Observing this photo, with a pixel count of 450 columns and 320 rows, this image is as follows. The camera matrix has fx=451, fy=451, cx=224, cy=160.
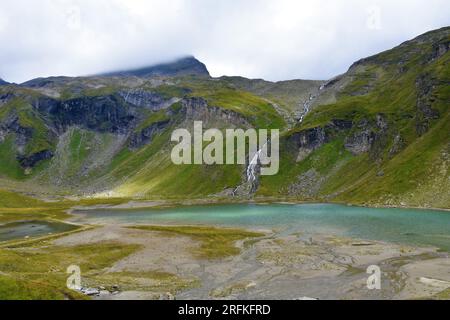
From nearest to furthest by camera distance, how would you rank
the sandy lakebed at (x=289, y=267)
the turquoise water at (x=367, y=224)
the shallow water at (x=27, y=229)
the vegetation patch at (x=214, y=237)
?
the sandy lakebed at (x=289, y=267), the vegetation patch at (x=214, y=237), the turquoise water at (x=367, y=224), the shallow water at (x=27, y=229)

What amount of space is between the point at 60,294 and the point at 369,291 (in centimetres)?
3262

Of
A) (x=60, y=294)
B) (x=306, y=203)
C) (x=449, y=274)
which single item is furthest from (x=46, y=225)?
(x=449, y=274)

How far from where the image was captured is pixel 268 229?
4530 inches

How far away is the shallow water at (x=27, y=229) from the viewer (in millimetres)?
122750

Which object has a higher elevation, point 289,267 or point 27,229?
point 289,267

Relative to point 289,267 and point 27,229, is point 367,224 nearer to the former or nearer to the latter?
point 289,267

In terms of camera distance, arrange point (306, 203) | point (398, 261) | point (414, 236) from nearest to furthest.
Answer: point (398, 261) < point (414, 236) < point (306, 203)

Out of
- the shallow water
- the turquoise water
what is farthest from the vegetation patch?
the shallow water

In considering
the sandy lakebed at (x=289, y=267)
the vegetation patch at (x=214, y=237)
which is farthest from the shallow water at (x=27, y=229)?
the vegetation patch at (x=214, y=237)

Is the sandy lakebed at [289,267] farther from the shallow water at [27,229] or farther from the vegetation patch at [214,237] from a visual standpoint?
the shallow water at [27,229]

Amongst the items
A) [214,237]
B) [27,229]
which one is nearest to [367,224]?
[214,237]

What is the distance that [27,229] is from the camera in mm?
139125
